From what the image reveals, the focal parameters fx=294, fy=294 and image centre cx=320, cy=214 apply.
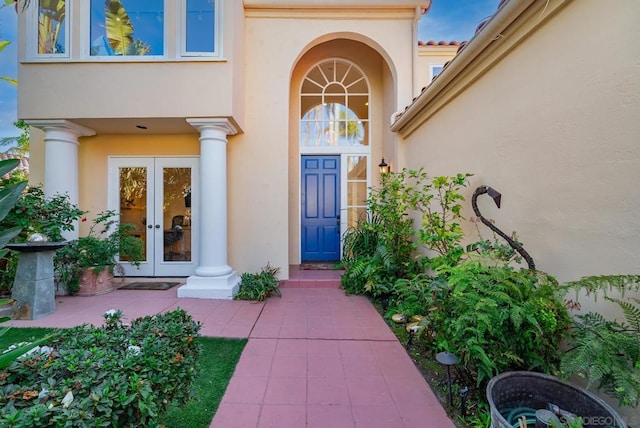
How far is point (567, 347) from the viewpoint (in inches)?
84.4

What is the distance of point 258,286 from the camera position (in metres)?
4.81

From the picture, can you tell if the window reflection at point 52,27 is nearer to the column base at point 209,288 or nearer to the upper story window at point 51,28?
the upper story window at point 51,28

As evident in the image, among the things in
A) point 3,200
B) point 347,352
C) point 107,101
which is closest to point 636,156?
point 347,352

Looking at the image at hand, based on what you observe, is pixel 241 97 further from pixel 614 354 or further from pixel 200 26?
pixel 614 354

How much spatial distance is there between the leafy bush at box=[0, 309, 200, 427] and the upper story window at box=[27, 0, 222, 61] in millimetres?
4444

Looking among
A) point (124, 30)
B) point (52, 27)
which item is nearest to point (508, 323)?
point (124, 30)

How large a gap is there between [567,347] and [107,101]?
21.1 ft

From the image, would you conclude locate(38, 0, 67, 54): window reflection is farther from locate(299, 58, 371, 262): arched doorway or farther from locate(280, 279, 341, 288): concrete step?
locate(280, 279, 341, 288): concrete step

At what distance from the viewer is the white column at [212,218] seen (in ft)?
15.6

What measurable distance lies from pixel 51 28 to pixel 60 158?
2.12 m

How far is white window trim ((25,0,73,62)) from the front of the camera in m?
4.69

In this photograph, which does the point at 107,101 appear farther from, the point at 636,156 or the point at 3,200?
the point at 636,156

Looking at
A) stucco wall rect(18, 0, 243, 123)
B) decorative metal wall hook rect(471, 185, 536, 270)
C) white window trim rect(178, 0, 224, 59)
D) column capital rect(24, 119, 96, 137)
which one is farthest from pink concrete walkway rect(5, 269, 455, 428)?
white window trim rect(178, 0, 224, 59)

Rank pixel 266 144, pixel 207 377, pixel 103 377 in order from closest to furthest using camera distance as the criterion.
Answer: pixel 103 377 < pixel 207 377 < pixel 266 144
